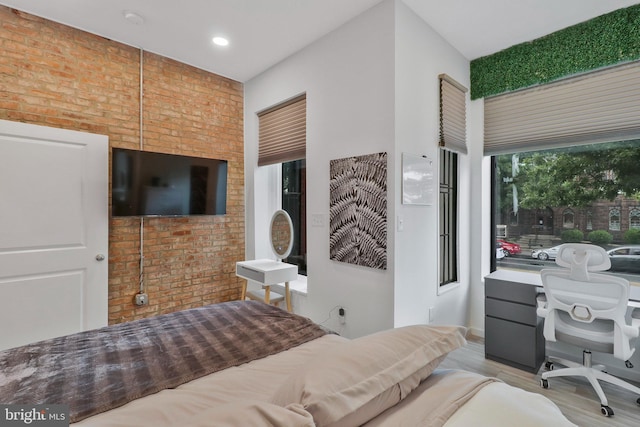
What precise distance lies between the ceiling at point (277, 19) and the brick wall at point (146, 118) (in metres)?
0.21

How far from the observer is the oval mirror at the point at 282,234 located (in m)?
3.05

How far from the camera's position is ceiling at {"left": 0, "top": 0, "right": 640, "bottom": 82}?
7.73 feet

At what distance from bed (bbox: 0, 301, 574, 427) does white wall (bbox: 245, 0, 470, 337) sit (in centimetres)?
95

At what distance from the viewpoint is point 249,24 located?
264cm

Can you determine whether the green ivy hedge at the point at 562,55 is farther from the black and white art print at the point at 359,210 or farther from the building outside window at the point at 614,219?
the black and white art print at the point at 359,210

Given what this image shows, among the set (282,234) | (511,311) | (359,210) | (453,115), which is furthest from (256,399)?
(453,115)

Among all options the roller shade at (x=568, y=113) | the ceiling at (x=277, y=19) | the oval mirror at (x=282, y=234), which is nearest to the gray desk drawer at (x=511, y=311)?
→ the roller shade at (x=568, y=113)

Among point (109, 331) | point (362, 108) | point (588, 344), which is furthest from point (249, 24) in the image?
point (588, 344)

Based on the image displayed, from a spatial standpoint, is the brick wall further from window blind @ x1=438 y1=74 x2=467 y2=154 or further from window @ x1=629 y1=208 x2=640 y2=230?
window @ x1=629 y1=208 x2=640 y2=230

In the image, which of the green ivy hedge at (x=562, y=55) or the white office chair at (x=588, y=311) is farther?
the green ivy hedge at (x=562, y=55)

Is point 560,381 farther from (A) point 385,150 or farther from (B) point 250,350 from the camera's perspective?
(B) point 250,350

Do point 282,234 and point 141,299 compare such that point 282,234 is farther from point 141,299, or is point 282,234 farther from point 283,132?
point 141,299

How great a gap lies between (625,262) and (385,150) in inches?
90.6

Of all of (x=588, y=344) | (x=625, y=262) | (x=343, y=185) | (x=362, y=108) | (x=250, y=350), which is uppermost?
(x=362, y=108)
